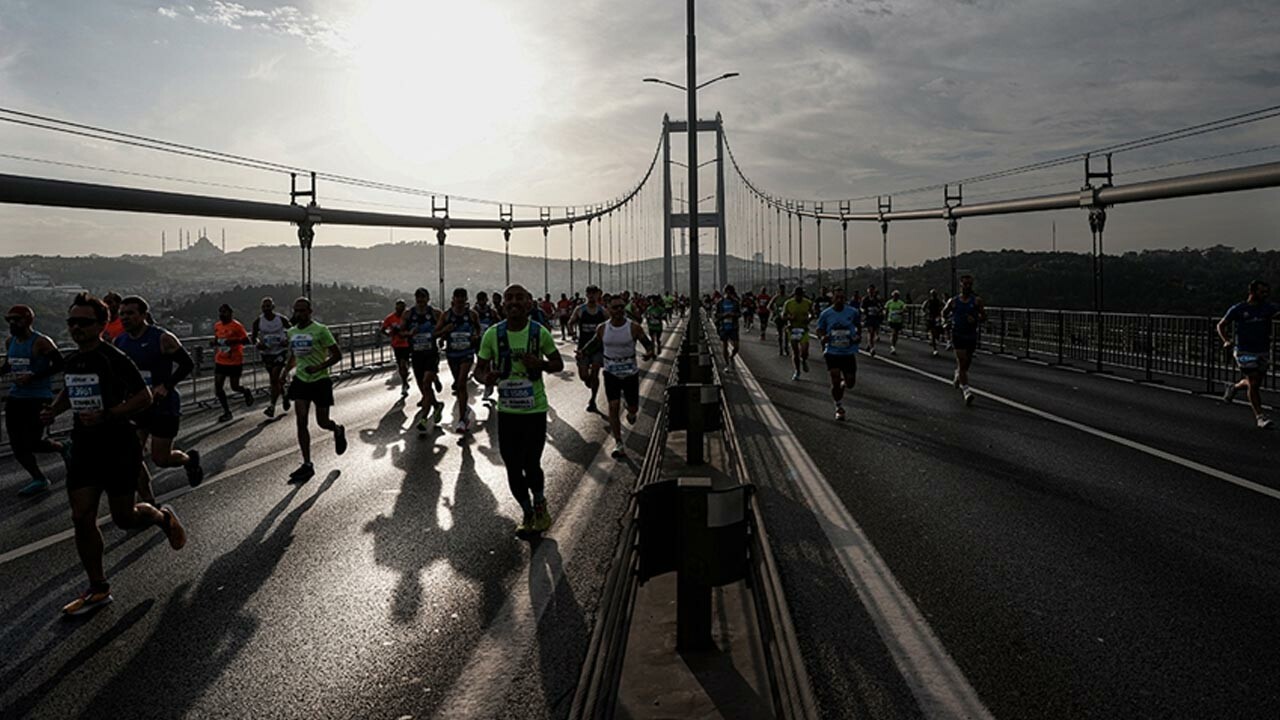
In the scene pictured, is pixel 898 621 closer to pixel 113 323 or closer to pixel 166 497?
pixel 166 497

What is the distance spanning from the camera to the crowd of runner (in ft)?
17.6

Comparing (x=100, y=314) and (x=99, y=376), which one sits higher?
(x=100, y=314)

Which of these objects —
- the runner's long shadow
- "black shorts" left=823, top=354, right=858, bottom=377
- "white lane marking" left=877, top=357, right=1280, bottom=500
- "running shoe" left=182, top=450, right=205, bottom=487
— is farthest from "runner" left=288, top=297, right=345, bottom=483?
"white lane marking" left=877, top=357, right=1280, bottom=500

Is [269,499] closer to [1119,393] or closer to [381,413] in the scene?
[381,413]

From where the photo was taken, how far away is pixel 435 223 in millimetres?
53344

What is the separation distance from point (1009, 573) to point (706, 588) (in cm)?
243

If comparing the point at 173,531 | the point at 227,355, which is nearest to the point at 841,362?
the point at 173,531

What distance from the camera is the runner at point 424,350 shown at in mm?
12367

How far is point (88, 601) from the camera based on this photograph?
504 centimetres

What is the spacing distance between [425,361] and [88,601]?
780cm

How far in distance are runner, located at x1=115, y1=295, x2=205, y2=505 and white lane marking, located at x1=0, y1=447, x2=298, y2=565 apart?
0.31m

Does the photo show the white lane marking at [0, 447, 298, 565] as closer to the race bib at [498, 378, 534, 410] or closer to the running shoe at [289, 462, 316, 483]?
the running shoe at [289, 462, 316, 483]

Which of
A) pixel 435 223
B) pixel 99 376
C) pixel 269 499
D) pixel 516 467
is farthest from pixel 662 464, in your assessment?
pixel 435 223

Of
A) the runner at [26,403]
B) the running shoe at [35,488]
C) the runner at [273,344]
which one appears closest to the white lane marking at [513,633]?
the runner at [26,403]
